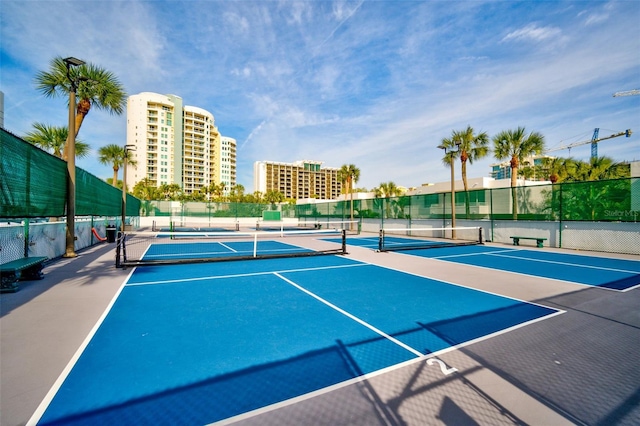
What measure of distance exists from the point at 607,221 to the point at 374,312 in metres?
16.0

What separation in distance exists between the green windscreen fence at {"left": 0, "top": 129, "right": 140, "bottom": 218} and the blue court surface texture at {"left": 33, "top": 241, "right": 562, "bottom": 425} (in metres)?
3.47

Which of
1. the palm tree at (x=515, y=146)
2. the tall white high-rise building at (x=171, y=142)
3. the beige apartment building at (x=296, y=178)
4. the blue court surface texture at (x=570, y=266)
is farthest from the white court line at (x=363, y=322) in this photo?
the beige apartment building at (x=296, y=178)

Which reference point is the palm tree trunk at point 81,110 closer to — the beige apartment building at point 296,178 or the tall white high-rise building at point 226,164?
the tall white high-rise building at point 226,164

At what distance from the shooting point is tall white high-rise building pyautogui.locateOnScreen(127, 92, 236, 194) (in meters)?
102

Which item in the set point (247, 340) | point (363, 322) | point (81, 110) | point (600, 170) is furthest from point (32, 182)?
point (600, 170)

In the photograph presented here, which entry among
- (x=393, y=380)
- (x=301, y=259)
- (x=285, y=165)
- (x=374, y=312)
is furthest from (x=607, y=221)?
(x=285, y=165)

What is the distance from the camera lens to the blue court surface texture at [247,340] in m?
2.92

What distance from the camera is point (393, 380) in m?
3.27

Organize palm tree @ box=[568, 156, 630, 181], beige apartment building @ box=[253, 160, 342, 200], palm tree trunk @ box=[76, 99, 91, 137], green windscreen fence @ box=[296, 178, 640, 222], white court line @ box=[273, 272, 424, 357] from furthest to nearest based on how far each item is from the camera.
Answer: beige apartment building @ box=[253, 160, 342, 200], palm tree @ box=[568, 156, 630, 181], palm tree trunk @ box=[76, 99, 91, 137], green windscreen fence @ box=[296, 178, 640, 222], white court line @ box=[273, 272, 424, 357]

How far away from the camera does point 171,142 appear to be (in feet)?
350

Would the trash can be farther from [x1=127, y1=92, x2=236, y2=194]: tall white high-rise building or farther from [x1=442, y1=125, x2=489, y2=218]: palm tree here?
[x1=127, y1=92, x2=236, y2=194]: tall white high-rise building

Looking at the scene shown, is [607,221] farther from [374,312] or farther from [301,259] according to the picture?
[374,312]

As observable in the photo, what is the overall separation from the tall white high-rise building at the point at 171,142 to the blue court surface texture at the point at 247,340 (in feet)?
342

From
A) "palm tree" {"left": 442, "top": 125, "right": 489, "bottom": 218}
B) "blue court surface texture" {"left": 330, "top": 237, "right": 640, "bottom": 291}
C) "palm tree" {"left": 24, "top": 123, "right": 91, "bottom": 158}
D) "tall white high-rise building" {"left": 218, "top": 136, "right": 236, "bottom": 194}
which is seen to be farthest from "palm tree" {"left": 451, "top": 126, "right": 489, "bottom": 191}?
"tall white high-rise building" {"left": 218, "top": 136, "right": 236, "bottom": 194}
